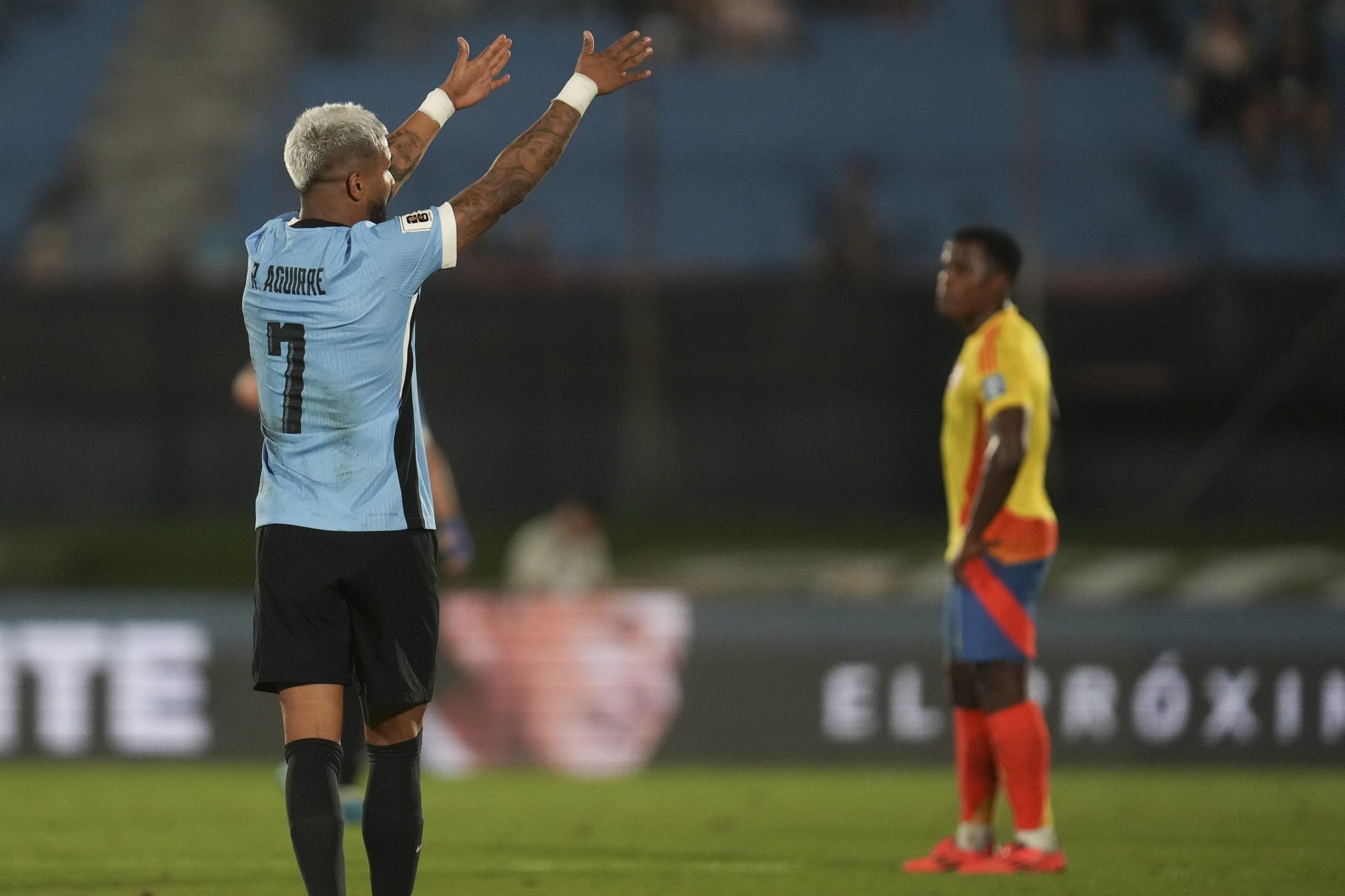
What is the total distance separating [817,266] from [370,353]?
11474 millimetres

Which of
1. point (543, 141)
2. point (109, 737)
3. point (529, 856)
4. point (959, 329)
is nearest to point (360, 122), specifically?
point (543, 141)

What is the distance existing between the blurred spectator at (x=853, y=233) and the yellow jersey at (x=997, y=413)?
9.21 metres

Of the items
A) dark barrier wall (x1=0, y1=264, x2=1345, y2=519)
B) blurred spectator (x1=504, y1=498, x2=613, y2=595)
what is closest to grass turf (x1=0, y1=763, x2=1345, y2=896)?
blurred spectator (x1=504, y1=498, x2=613, y2=595)

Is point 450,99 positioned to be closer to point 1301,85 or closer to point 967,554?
point 967,554

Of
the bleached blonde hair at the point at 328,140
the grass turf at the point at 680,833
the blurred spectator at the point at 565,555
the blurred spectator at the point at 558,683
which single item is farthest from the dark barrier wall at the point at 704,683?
the bleached blonde hair at the point at 328,140

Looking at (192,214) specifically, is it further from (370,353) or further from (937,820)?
(370,353)

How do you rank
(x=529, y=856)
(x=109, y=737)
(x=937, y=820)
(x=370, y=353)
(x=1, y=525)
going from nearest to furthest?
(x=370, y=353), (x=529, y=856), (x=937, y=820), (x=109, y=737), (x=1, y=525)

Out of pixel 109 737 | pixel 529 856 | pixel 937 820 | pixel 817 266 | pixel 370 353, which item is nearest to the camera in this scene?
pixel 370 353

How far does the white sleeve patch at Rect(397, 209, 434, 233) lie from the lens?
4.21m

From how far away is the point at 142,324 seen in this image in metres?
15.2

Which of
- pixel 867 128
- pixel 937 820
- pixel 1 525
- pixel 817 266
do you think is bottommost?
pixel 937 820

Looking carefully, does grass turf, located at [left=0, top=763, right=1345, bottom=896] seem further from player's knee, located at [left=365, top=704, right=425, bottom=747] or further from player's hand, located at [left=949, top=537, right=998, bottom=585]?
player's knee, located at [left=365, top=704, right=425, bottom=747]

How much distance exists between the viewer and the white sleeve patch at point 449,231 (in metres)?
4.21

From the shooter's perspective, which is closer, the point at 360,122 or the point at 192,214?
the point at 360,122
